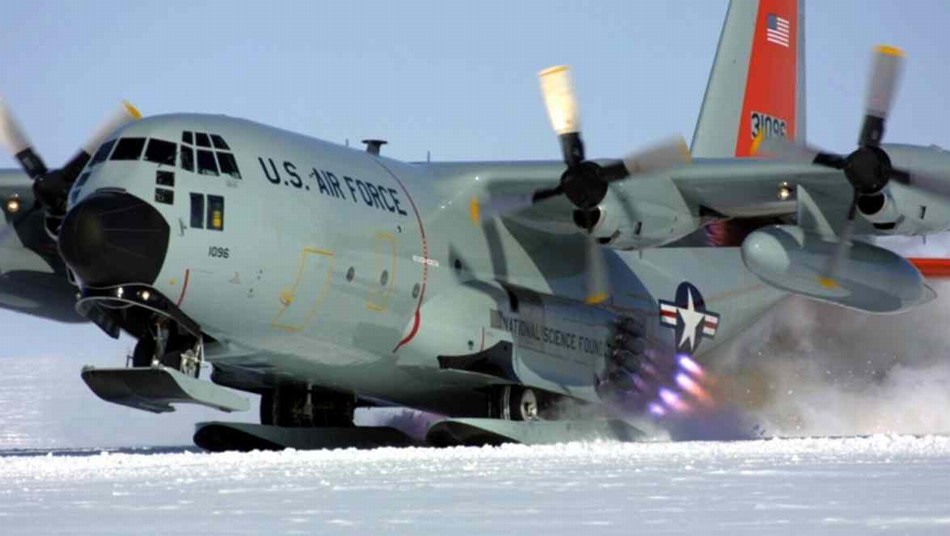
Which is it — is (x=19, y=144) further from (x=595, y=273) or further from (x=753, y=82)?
(x=753, y=82)

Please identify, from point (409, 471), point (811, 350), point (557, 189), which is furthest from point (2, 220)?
point (811, 350)

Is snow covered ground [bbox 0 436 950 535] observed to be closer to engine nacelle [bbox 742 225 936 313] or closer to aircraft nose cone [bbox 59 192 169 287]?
aircraft nose cone [bbox 59 192 169 287]

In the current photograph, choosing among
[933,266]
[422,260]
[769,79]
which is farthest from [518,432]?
[769,79]

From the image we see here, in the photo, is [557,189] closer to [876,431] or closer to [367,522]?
[876,431]

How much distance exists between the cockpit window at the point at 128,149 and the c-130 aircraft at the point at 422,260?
3 centimetres

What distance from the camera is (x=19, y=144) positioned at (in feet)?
53.5

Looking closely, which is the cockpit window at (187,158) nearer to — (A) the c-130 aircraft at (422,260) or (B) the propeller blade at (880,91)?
(A) the c-130 aircraft at (422,260)

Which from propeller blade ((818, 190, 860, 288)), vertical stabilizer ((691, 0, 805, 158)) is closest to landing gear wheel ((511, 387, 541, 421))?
propeller blade ((818, 190, 860, 288))

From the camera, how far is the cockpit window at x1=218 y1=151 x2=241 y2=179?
45.9 feet

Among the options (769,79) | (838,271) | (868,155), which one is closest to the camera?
(868,155)

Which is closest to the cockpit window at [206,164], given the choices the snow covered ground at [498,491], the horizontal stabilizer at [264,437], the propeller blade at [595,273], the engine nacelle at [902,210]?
the snow covered ground at [498,491]

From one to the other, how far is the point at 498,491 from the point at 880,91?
8.46 meters

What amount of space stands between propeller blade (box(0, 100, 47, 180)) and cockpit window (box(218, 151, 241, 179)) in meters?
2.88

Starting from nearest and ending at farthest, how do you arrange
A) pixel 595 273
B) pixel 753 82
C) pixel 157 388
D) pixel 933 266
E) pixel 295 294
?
pixel 157 388, pixel 295 294, pixel 595 273, pixel 933 266, pixel 753 82
